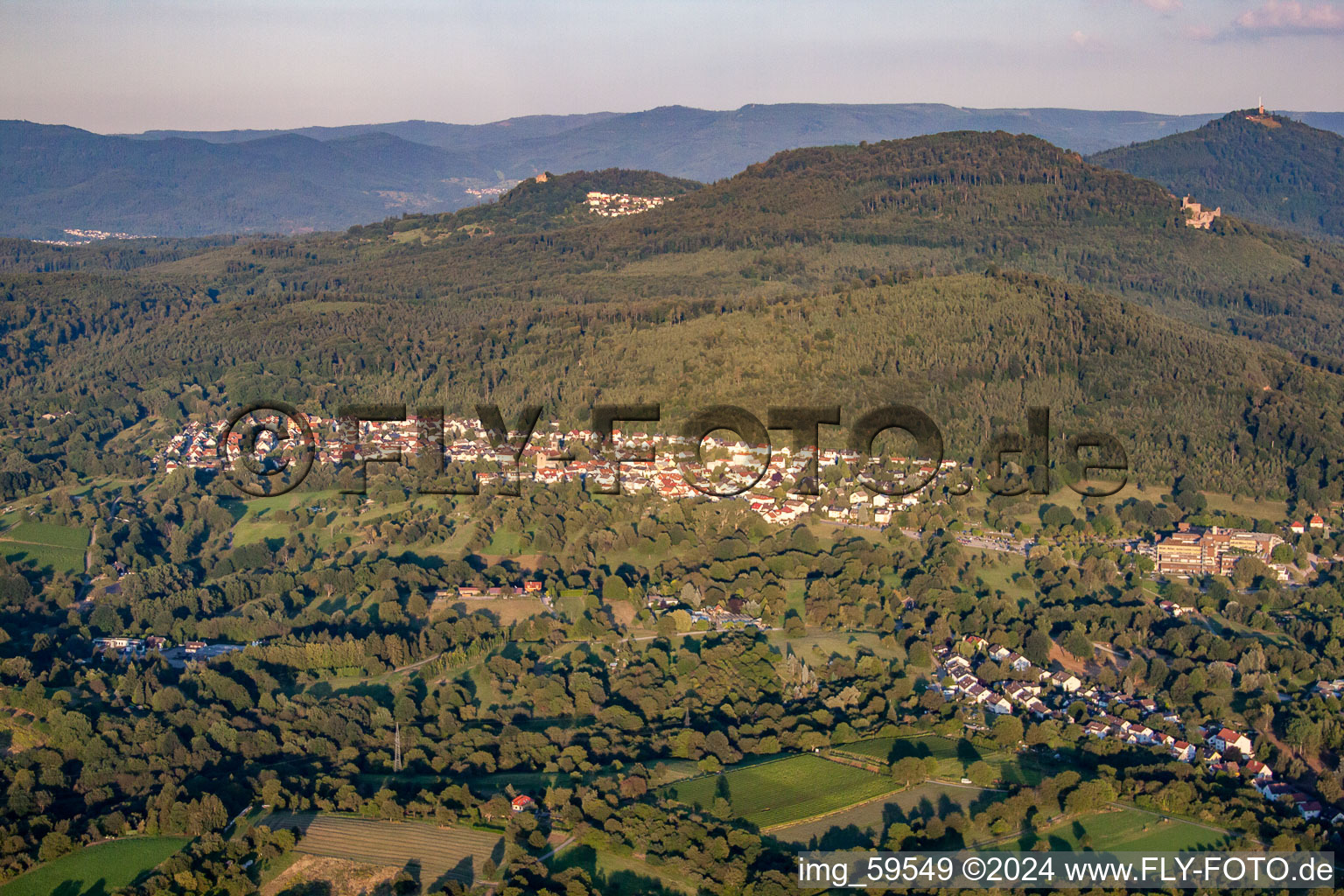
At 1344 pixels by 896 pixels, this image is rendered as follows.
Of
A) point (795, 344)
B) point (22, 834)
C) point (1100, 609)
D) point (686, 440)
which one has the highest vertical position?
point (795, 344)

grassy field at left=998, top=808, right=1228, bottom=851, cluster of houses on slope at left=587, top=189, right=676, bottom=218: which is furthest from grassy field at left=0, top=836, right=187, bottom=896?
cluster of houses on slope at left=587, top=189, right=676, bottom=218

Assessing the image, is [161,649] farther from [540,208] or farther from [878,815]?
[540,208]

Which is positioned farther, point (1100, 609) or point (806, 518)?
point (806, 518)

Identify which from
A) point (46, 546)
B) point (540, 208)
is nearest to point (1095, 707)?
point (46, 546)

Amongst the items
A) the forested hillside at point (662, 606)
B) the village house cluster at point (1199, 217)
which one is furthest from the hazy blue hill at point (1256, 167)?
the forested hillside at point (662, 606)

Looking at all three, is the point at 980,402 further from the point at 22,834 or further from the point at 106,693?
the point at 22,834

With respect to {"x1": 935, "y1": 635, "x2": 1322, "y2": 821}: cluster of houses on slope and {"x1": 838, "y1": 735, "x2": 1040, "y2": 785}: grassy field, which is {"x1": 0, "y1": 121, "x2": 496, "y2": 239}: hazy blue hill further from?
{"x1": 838, "y1": 735, "x2": 1040, "y2": 785}: grassy field

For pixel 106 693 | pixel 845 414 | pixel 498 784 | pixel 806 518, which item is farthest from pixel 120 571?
pixel 845 414
